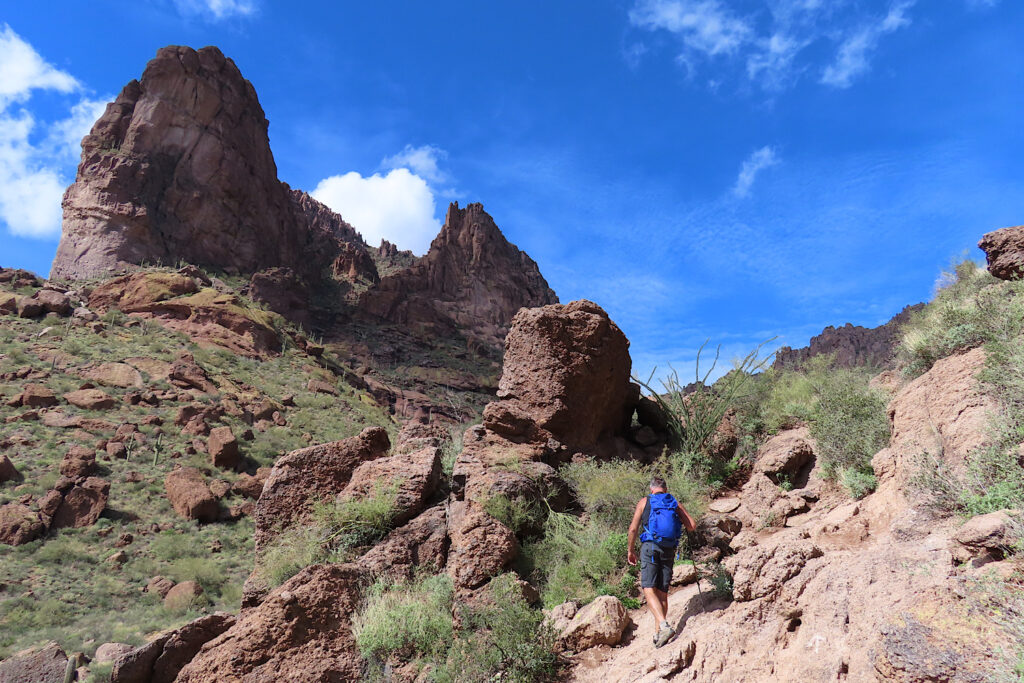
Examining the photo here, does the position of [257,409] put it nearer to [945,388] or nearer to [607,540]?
[607,540]

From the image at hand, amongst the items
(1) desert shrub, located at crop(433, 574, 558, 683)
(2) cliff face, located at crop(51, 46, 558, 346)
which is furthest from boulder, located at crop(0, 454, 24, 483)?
(2) cliff face, located at crop(51, 46, 558, 346)

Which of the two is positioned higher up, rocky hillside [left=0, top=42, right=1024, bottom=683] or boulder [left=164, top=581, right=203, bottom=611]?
rocky hillside [left=0, top=42, right=1024, bottom=683]

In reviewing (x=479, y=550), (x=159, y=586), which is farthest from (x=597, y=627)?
(x=159, y=586)

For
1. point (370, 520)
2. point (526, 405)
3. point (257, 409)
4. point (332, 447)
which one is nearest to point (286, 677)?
point (370, 520)

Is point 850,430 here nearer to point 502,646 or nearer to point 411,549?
point 502,646

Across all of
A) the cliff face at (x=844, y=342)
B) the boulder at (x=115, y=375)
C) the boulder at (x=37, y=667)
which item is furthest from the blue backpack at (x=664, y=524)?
the cliff face at (x=844, y=342)

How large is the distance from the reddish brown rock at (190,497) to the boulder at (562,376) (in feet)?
40.9

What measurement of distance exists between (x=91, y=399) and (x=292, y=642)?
20418 mm

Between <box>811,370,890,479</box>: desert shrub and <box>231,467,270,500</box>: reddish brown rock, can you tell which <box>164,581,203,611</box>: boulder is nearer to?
<box>231,467,270,500</box>: reddish brown rock

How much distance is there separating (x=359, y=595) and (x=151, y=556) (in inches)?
468

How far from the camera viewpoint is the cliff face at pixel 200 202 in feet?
145

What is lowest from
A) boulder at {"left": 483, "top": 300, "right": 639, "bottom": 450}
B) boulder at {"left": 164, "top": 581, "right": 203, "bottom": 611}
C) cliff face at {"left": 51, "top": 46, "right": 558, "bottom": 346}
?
boulder at {"left": 164, "top": 581, "right": 203, "bottom": 611}

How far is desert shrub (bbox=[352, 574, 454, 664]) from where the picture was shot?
17.9 ft

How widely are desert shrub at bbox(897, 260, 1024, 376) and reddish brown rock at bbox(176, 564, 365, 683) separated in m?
7.74
